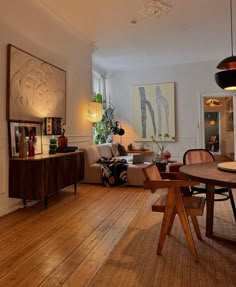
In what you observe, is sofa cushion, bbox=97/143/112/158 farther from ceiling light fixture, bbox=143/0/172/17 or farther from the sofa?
ceiling light fixture, bbox=143/0/172/17

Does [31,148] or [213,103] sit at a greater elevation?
[213,103]

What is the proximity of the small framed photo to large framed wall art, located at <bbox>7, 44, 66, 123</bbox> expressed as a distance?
0.08m

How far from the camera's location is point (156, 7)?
413 cm

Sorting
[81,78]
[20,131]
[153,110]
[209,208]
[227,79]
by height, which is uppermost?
[81,78]

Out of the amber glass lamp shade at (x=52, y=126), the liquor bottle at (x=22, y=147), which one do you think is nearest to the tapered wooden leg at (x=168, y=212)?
Answer: the liquor bottle at (x=22, y=147)

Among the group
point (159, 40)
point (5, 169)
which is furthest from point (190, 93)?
point (5, 169)

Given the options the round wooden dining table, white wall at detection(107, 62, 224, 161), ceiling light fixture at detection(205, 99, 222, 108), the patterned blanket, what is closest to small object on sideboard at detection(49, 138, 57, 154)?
the patterned blanket

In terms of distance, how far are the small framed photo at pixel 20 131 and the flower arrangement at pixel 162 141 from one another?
4297mm

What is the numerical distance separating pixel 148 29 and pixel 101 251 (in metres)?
4.21

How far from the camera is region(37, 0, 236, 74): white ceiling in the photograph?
13.5 ft

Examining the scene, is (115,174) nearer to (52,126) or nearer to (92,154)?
(92,154)

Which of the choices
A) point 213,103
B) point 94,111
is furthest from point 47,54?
point 213,103

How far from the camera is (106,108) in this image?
7.98m

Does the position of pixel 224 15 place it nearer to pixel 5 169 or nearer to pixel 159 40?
pixel 159 40
